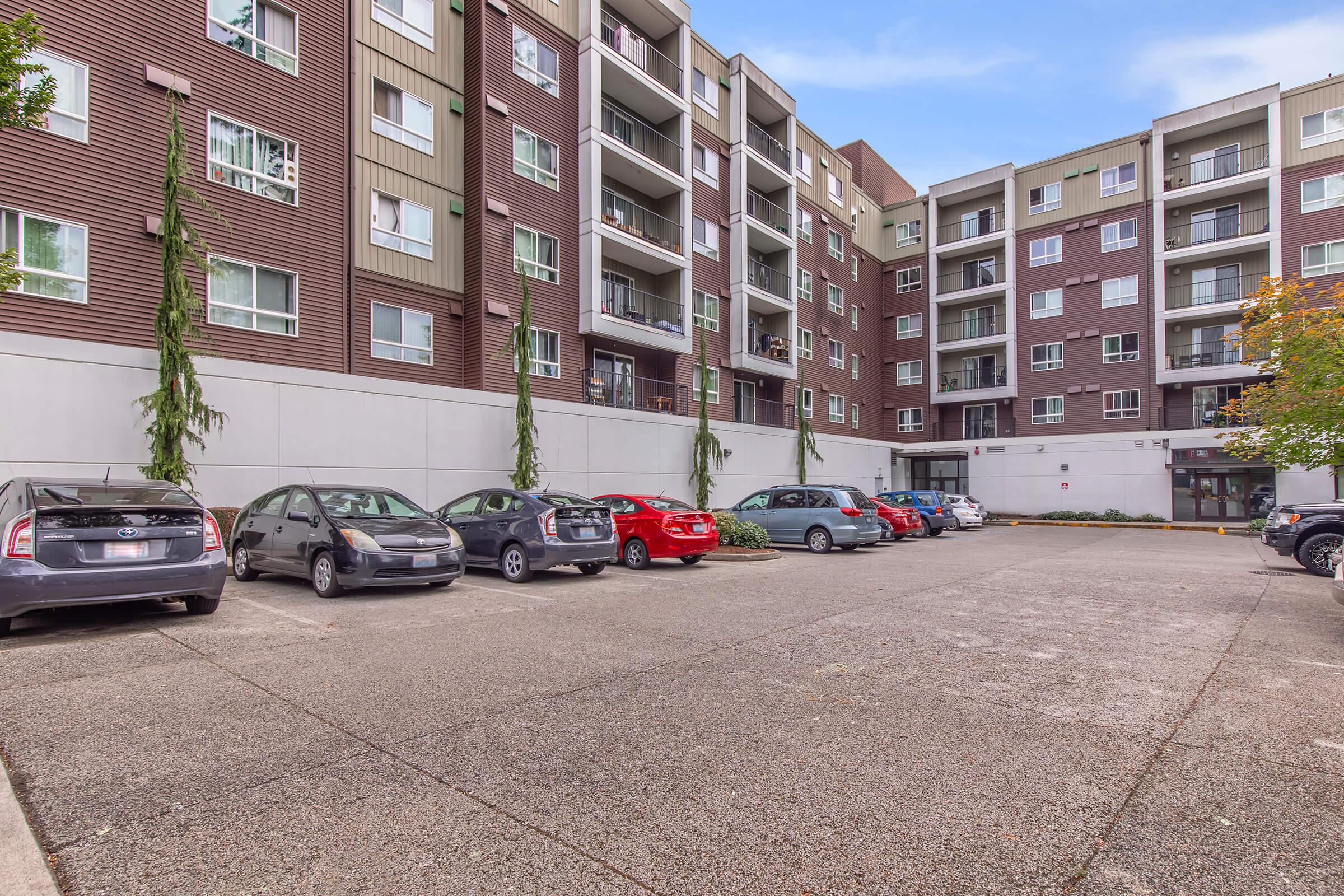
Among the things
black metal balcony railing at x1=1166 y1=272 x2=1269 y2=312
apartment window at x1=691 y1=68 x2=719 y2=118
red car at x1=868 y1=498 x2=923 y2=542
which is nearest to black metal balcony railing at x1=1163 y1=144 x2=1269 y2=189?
black metal balcony railing at x1=1166 y1=272 x2=1269 y2=312

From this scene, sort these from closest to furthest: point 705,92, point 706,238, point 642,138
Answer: point 642,138, point 706,238, point 705,92

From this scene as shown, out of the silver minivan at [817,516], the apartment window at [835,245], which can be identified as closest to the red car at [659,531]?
the silver minivan at [817,516]

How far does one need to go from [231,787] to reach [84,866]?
75cm

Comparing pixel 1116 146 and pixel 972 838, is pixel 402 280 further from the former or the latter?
pixel 1116 146

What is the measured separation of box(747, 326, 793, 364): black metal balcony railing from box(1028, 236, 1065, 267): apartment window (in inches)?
658

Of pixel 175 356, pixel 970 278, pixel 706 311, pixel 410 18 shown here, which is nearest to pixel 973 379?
pixel 970 278

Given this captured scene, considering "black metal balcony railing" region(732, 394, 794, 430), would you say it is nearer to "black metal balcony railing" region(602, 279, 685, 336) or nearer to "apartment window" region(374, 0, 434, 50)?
"black metal balcony railing" region(602, 279, 685, 336)

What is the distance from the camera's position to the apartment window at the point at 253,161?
15.1 metres

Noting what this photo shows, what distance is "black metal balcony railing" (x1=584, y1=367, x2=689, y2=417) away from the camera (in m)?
22.0

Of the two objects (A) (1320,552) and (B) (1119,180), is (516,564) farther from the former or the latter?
(B) (1119,180)

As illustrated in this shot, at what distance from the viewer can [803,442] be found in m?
29.8

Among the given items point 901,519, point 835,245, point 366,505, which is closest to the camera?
point 366,505

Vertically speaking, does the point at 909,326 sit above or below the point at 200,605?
above

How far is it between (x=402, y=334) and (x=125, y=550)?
1199cm
